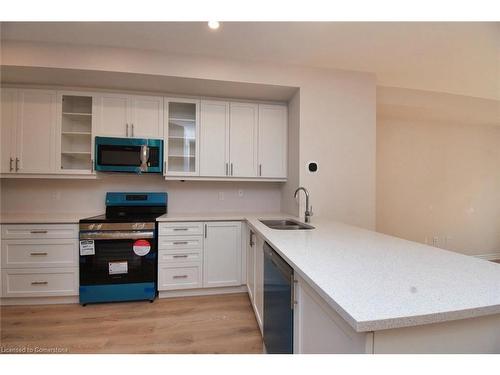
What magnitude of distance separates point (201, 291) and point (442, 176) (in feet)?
14.1

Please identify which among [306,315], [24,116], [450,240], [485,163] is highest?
[24,116]

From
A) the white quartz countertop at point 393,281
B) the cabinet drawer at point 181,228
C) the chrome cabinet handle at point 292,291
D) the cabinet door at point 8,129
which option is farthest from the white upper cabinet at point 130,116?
the chrome cabinet handle at point 292,291

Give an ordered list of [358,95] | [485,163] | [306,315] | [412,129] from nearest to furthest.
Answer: [306,315] < [358,95] < [412,129] < [485,163]

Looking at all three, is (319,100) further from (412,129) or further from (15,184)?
(15,184)

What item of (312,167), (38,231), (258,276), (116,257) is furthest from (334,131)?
(38,231)

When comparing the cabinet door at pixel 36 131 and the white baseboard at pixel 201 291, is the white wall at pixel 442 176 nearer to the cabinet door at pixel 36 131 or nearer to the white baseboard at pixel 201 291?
the white baseboard at pixel 201 291

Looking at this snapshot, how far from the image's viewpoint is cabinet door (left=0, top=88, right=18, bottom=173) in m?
2.25

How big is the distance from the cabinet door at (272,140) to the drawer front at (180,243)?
1.10 meters

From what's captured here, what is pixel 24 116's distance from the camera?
2.29m

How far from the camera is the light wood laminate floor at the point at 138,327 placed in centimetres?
158

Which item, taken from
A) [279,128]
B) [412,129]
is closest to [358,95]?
[279,128]

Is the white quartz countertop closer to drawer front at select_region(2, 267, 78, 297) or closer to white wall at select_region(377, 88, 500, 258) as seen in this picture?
drawer front at select_region(2, 267, 78, 297)
